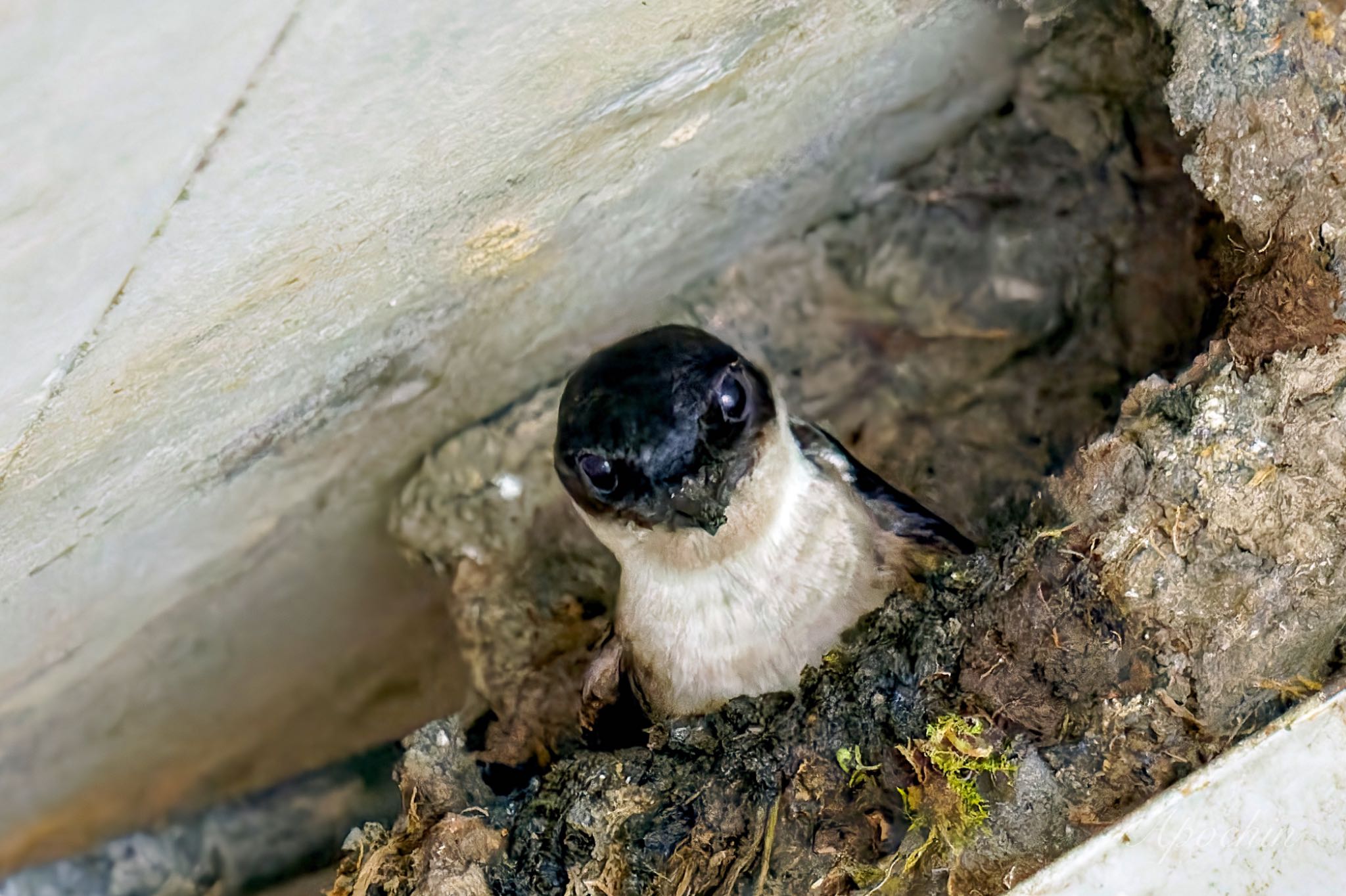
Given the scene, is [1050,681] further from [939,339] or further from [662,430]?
[939,339]

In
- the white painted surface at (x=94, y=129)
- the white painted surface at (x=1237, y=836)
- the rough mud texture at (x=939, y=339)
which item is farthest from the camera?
the rough mud texture at (x=939, y=339)

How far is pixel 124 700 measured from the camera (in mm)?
3125

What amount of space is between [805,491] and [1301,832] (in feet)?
3.90

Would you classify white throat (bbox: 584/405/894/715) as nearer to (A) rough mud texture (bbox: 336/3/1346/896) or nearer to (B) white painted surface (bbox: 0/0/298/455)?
(A) rough mud texture (bbox: 336/3/1346/896)

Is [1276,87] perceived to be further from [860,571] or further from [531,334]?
[531,334]

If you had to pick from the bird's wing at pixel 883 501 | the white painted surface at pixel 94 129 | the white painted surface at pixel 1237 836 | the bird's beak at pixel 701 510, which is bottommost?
the white painted surface at pixel 1237 836

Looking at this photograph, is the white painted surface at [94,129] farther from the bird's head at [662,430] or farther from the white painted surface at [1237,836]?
the white painted surface at [1237,836]

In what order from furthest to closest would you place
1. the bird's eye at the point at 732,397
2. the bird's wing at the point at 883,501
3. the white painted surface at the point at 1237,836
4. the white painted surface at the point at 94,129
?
the bird's wing at the point at 883,501, the bird's eye at the point at 732,397, the white painted surface at the point at 1237,836, the white painted surface at the point at 94,129

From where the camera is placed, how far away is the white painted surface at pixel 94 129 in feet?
4.52

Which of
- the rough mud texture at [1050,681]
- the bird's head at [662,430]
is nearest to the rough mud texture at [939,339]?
the rough mud texture at [1050,681]

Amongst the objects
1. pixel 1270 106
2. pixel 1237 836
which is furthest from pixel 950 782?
pixel 1270 106

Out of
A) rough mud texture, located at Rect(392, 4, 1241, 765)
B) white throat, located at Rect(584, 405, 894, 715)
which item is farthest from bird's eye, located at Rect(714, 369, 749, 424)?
rough mud texture, located at Rect(392, 4, 1241, 765)

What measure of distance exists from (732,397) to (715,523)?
0.94 ft

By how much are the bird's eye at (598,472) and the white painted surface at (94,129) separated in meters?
0.90
